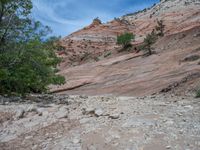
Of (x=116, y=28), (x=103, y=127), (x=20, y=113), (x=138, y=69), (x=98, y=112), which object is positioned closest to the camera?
(x=103, y=127)

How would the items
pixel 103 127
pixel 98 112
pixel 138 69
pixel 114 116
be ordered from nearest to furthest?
pixel 103 127 < pixel 114 116 < pixel 98 112 < pixel 138 69

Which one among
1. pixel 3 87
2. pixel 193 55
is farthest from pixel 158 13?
pixel 3 87

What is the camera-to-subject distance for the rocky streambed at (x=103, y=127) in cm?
757

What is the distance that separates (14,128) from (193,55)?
1515cm

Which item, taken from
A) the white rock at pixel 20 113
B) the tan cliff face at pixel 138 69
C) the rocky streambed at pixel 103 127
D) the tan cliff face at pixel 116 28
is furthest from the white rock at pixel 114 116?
the tan cliff face at pixel 116 28

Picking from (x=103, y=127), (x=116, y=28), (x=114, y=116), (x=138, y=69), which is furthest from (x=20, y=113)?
(x=116, y=28)

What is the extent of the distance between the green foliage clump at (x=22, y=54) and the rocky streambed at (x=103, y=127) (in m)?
2.62

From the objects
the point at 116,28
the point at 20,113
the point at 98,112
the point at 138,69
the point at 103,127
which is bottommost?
the point at 103,127

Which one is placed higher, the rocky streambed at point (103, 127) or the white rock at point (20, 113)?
the white rock at point (20, 113)

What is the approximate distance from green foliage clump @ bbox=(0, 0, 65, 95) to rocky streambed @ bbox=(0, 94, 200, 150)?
2.62 metres

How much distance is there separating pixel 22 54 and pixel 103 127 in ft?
20.1

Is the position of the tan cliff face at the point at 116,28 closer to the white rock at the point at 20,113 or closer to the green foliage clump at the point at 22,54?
the green foliage clump at the point at 22,54

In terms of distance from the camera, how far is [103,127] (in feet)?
28.1

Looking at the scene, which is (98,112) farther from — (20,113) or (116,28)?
(116,28)
